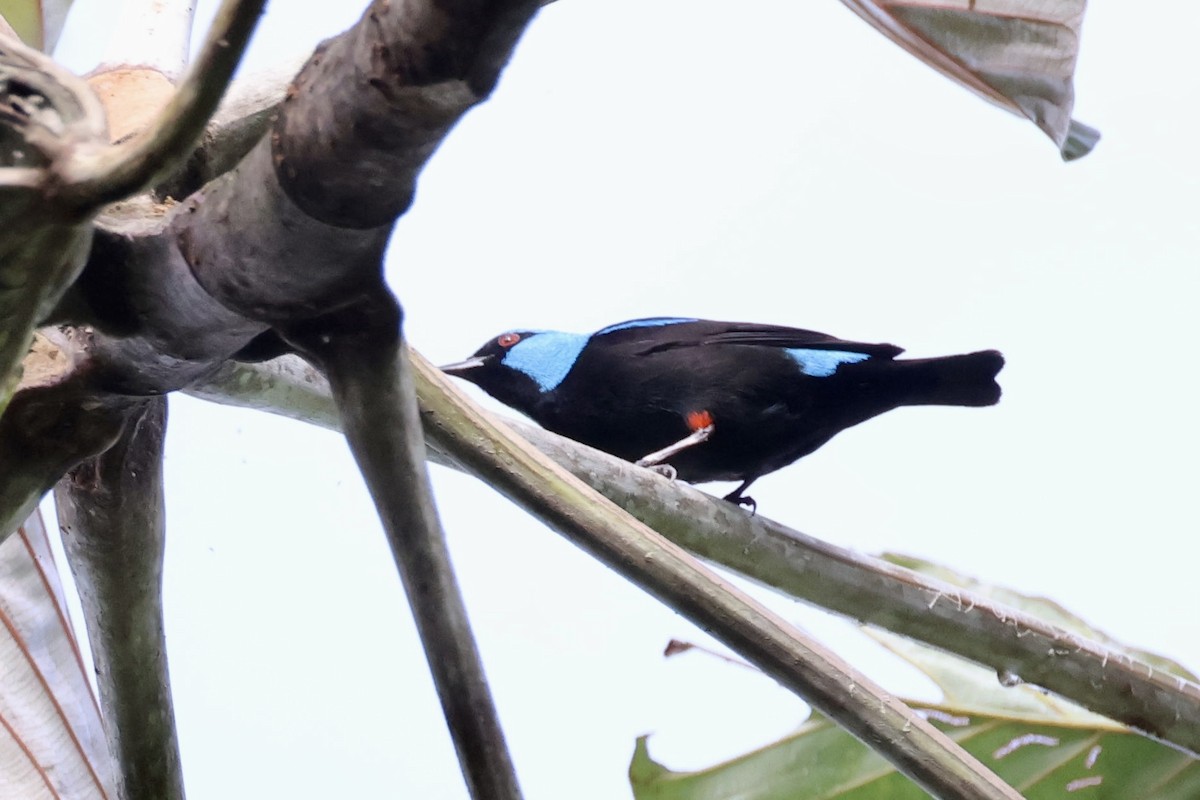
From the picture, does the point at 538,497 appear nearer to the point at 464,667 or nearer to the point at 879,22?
the point at 464,667

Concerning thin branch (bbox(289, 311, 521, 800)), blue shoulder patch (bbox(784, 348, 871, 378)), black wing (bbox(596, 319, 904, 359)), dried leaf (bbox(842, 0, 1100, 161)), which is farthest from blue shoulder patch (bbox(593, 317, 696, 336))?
thin branch (bbox(289, 311, 521, 800))

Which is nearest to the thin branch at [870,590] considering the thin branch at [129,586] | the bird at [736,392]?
the thin branch at [129,586]

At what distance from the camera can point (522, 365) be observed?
334 centimetres

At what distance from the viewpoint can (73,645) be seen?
137cm

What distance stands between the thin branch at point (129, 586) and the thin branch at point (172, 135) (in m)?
0.43

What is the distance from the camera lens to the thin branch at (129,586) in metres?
1.04

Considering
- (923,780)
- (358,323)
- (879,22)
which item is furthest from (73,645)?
(879,22)

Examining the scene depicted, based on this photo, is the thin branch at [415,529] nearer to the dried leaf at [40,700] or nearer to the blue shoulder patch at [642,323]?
the dried leaf at [40,700]

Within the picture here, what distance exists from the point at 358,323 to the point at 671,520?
0.97m

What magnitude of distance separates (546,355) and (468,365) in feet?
0.92

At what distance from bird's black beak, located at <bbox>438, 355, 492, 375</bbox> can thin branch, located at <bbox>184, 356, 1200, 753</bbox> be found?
1.79m

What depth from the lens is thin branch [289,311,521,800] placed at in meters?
0.76

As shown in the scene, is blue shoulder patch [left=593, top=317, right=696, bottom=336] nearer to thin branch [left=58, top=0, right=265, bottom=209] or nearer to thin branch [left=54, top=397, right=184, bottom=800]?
thin branch [left=54, top=397, right=184, bottom=800]

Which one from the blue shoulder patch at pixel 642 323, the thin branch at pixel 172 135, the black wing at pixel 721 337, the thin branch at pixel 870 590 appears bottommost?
the thin branch at pixel 870 590
